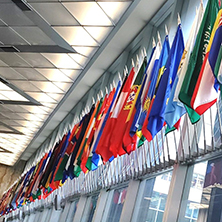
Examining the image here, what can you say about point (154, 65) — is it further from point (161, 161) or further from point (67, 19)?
point (67, 19)

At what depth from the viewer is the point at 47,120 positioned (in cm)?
2133

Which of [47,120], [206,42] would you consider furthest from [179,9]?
[47,120]

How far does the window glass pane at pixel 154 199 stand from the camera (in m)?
7.44

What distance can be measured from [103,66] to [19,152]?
63.5 feet

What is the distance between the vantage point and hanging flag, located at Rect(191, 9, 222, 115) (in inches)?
189

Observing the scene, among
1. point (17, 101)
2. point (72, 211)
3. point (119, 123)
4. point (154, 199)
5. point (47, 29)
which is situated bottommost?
point (72, 211)

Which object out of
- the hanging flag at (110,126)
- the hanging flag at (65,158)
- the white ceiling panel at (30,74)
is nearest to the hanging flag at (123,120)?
the hanging flag at (110,126)

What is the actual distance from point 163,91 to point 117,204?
4688mm

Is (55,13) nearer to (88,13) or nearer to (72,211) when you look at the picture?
(88,13)

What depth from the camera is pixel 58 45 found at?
1316 centimetres

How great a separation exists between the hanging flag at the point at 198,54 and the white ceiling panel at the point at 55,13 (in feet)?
19.7

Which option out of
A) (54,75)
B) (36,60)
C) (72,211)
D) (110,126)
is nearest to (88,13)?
(36,60)

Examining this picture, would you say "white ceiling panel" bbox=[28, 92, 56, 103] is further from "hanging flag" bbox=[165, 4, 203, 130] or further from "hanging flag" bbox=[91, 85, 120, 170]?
"hanging flag" bbox=[165, 4, 203, 130]

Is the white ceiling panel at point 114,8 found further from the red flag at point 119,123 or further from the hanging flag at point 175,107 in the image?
the hanging flag at point 175,107
